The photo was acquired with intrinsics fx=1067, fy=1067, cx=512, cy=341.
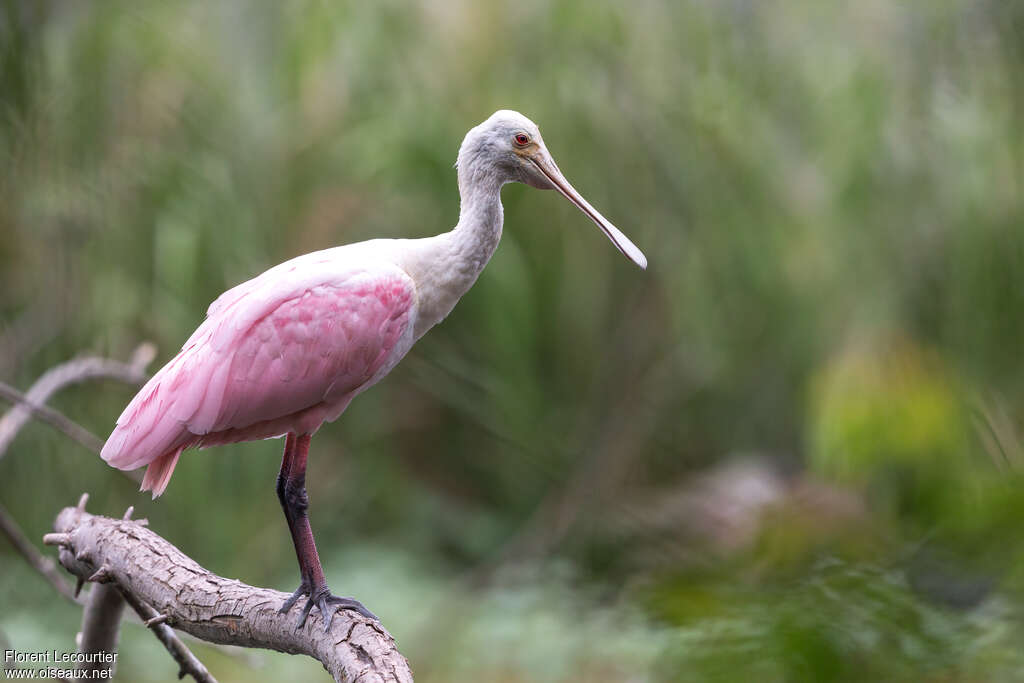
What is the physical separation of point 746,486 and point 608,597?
2.22 feet

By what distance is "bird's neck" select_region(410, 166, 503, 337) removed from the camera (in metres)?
1.58

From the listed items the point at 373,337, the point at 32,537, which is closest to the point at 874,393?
the point at 373,337

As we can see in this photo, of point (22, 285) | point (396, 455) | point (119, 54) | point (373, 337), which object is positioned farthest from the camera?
point (396, 455)

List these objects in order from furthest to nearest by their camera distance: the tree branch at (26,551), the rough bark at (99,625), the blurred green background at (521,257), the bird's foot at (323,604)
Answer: the blurred green background at (521,257)
the rough bark at (99,625)
the tree branch at (26,551)
the bird's foot at (323,604)

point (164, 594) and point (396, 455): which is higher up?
point (396, 455)

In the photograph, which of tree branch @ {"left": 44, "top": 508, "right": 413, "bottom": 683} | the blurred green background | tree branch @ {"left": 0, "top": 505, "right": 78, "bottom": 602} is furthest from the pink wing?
the blurred green background

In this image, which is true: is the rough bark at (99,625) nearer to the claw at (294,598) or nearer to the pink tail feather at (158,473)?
the pink tail feather at (158,473)

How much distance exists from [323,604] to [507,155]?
696mm

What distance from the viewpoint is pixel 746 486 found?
3980 mm

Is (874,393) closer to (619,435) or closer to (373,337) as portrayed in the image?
(373,337)

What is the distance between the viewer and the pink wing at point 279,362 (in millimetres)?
1525

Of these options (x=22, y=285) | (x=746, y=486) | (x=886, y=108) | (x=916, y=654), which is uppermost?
(x=886, y=108)

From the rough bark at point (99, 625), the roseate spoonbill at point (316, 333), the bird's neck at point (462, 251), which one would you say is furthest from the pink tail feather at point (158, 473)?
the bird's neck at point (462, 251)

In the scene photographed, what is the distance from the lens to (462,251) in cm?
158
